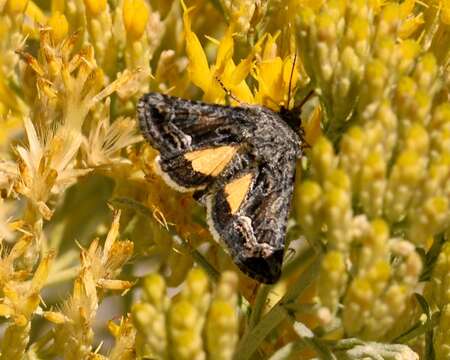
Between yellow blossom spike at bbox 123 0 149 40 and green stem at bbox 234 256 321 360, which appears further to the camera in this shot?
yellow blossom spike at bbox 123 0 149 40

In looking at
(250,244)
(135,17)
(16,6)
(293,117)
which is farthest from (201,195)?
(16,6)

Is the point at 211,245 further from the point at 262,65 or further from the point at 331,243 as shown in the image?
the point at 331,243

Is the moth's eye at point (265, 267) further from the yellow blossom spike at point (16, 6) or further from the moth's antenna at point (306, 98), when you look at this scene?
the yellow blossom spike at point (16, 6)

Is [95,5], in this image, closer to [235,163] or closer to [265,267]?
[235,163]

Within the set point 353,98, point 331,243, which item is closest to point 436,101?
point 353,98

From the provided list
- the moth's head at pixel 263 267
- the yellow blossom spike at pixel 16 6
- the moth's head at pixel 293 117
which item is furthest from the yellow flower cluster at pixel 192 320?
the yellow blossom spike at pixel 16 6

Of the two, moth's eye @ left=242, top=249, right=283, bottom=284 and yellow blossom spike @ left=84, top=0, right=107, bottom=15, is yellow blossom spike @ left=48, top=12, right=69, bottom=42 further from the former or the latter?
moth's eye @ left=242, top=249, right=283, bottom=284

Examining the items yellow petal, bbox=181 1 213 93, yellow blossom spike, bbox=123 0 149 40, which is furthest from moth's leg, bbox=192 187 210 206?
yellow blossom spike, bbox=123 0 149 40
